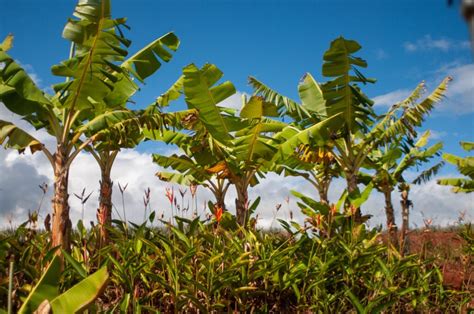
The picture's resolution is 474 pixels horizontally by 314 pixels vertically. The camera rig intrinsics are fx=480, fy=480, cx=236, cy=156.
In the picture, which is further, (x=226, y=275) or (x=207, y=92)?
(x=207, y=92)

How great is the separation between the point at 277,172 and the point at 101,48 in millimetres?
8443

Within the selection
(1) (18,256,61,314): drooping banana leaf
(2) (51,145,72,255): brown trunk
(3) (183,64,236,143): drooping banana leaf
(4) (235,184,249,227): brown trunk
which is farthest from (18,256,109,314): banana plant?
(4) (235,184,249,227): brown trunk

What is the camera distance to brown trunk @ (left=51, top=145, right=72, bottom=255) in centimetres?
674

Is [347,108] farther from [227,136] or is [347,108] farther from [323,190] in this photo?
[323,190]

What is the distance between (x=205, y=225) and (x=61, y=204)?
2.26 metres

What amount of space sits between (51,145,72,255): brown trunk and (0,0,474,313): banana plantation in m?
0.02

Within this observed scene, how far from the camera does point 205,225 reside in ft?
22.7

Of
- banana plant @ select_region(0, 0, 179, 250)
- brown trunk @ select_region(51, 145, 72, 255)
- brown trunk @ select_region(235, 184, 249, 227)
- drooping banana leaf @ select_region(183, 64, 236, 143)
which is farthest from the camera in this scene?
brown trunk @ select_region(235, 184, 249, 227)

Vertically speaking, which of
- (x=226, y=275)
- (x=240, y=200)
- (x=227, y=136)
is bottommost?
(x=226, y=275)

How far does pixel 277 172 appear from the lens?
15125mm

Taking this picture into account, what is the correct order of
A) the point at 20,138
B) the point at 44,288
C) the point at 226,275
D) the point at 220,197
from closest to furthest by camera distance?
the point at 44,288 → the point at 226,275 → the point at 20,138 → the point at 220,197

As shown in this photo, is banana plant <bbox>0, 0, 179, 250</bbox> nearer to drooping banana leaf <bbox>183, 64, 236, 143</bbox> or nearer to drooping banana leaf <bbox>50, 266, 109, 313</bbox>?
drooping banana leaf <bbox>183, 64, 236, 143</bbox>

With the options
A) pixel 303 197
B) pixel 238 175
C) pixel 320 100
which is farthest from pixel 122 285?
pixel 320 100

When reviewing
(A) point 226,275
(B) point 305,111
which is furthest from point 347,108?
(A) point 226,275
